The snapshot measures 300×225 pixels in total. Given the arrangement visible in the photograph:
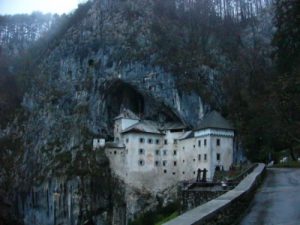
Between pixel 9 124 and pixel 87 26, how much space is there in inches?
967

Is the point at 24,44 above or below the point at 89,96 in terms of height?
above

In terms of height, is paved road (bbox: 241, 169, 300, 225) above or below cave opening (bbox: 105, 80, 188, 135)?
below

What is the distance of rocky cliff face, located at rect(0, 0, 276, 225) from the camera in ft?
201

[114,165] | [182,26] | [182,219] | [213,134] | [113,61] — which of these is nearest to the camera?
[182,219]

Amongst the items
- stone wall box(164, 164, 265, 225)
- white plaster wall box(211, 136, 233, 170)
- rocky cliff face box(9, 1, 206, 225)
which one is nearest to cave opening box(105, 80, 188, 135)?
rocky cliff face box(9, 1, 206, 225)

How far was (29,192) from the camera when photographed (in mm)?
68188

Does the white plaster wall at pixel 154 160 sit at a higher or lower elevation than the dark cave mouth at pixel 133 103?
lower

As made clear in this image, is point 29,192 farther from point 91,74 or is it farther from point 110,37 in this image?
point 110,37

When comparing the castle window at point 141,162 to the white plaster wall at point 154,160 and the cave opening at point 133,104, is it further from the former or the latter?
the cave opening at point 133,104

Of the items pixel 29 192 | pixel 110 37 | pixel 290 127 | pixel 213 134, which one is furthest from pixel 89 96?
pixel 290 127

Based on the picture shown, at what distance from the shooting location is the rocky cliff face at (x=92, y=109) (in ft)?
201

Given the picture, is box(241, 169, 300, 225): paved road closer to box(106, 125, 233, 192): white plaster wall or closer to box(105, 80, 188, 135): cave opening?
box(106, 125, 233, 192): white plaster wall

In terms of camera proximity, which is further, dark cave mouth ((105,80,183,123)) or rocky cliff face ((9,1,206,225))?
dark cave mouth ((105,80,183,123))

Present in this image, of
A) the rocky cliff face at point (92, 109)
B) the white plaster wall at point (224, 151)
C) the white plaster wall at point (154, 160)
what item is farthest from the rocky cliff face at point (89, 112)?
the white plaster wall at point (224, 151)
